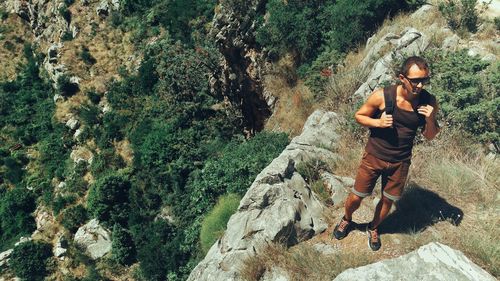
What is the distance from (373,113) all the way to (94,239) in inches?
714

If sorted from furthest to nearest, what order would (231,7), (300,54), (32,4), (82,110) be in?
(32,4) → (82,110) → (231,7) → (300,54)

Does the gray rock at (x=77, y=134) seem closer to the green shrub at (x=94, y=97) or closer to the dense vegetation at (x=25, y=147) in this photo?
the dense vegetation at (x=25, y=147)

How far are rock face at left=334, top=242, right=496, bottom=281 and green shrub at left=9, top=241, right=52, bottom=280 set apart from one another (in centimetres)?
1904

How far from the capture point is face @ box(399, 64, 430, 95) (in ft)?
14.6

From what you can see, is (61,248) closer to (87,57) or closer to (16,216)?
(16,216)

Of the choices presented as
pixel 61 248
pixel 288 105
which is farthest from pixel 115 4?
pixel 288 105

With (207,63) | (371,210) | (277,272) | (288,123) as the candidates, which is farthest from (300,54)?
(277,272)

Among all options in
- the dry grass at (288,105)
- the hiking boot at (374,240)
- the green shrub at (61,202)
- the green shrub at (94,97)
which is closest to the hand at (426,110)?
the hiking boot at (374,240)

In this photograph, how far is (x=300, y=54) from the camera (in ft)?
57.0

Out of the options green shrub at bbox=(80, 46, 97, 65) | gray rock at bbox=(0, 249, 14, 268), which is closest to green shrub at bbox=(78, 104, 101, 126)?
green shrub at bbox=(80, 46, 97, 65)

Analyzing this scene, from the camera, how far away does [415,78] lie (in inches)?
176

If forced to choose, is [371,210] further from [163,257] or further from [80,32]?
[80,32]

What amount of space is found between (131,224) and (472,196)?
16006 mm

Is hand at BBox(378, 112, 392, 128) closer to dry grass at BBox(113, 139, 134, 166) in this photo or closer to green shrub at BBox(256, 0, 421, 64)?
green shrub at BBox(256, 0, 421, 64)
